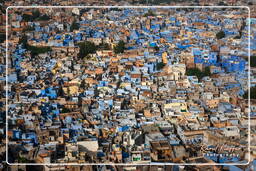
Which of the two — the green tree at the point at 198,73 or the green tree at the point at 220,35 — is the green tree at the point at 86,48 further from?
the green tree at the point at 220,35

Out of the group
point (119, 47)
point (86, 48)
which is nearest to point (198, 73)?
point (119, 47)

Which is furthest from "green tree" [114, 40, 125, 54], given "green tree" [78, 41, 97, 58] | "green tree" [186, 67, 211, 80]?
"green tree" [186, 67, 211, 80]

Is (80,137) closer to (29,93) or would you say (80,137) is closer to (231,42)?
(29,93)

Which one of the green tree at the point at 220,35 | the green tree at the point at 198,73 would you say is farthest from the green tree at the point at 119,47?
the green tree at the point at 220,35

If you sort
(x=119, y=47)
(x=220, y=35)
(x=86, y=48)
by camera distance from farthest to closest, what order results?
1. (x=220, y=35)
2. (x=119, y=47)
3. (x=86, y=48)

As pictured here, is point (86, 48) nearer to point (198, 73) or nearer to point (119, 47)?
point (119, 47)

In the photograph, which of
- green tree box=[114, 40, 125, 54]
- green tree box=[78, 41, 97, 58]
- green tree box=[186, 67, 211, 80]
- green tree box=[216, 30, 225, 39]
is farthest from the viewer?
green tree box=[216, 30, 225, 39]

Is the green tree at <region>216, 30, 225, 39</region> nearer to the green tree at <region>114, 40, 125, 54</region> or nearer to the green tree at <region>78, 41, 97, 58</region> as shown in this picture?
the green tree at <region>114, 40, 125, 54</region>

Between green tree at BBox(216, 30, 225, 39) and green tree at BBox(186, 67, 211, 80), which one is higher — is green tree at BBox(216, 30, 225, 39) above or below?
above

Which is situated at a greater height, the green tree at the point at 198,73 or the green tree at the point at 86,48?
the green tree at the point at 86,48
